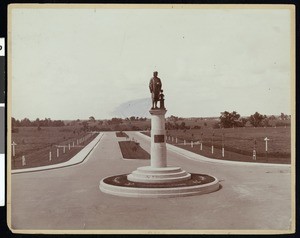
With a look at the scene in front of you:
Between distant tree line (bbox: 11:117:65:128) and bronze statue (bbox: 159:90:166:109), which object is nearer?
distant tree line (bbox: 11:117:65:128)

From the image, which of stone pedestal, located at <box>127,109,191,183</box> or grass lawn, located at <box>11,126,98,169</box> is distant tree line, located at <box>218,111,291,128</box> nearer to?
stone pedestal, located at <box>127,109,191,183</box>

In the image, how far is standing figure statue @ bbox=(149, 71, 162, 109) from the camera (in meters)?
14.0

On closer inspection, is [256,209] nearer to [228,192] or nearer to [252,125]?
[228,192]

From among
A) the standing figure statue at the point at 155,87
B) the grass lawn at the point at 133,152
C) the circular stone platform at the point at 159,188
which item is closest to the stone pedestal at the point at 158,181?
the circular stone platform at the point at 159,188

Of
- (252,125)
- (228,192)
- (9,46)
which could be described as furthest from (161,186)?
(9,46)

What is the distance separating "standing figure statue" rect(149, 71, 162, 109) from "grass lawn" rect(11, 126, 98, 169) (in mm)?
3472

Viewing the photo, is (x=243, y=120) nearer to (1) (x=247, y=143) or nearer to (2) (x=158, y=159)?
(1) (x=247, y=143)

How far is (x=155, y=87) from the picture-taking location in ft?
46.1

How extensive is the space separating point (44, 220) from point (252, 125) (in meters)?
8.26

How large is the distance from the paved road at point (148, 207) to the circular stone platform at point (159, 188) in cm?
19

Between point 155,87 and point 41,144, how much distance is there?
491 cm

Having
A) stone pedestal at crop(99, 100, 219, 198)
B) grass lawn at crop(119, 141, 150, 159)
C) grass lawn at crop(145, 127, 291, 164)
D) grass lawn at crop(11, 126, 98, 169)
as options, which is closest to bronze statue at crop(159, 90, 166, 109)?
stone pedestal at crop(99, 100, 219, 198)

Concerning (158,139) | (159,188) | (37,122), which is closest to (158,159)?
(158,139)

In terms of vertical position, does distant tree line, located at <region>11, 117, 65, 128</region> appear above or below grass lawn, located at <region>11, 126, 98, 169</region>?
above
